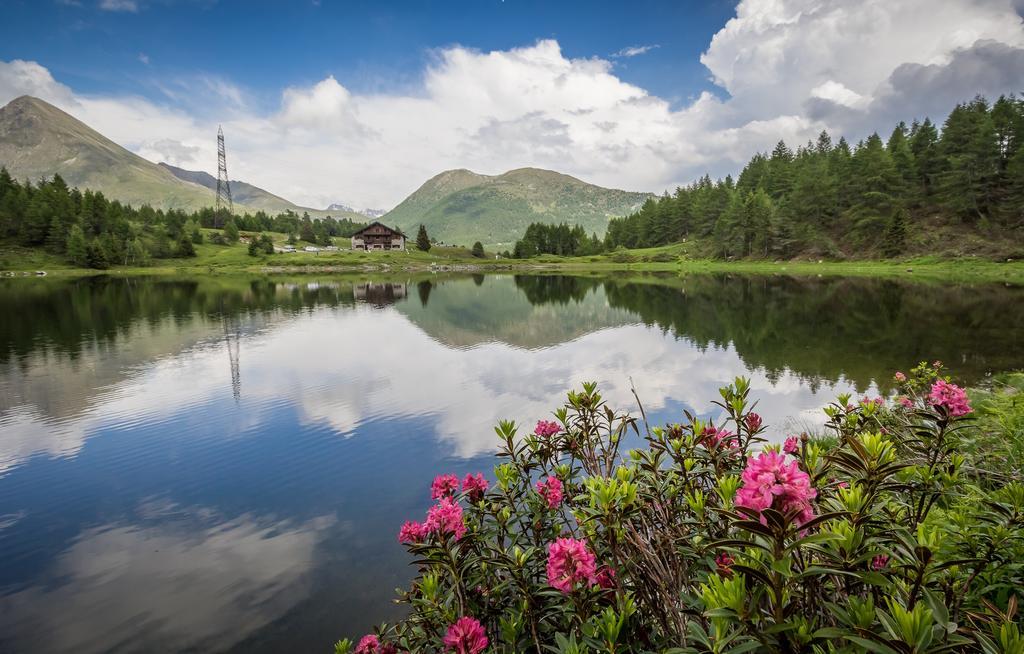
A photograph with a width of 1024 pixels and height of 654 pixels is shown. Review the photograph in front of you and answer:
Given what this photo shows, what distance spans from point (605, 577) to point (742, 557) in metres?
1.94

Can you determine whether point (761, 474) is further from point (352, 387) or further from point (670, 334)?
point (670, 334)

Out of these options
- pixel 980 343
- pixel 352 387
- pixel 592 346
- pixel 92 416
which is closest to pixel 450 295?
pixel 592 346

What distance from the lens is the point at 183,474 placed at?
12.3 meters

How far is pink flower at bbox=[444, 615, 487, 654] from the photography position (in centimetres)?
325

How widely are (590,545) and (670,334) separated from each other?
91.2 feet

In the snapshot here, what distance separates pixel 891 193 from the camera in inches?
3856

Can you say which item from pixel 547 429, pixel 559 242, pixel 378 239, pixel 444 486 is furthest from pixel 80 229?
pixel 547 429

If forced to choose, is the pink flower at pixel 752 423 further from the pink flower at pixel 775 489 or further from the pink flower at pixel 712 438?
the pink flower at pixel 775 489

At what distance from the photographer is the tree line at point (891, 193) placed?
273ft

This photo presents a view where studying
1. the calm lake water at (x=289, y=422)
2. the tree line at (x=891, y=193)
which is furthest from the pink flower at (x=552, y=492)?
the tree line at (x=891, y=193)

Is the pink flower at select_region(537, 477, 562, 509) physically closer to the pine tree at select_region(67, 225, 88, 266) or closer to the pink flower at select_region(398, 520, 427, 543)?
the pink flower at select_region(398, 520, 427, 543)

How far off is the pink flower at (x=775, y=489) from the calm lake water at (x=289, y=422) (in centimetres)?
694

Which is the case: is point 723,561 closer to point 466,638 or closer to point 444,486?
point 466,638

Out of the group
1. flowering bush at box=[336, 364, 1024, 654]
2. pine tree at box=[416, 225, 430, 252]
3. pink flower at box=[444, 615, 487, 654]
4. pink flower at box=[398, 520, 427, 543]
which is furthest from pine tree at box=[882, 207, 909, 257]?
pine tree at box=[416, 225, 430, 252]
